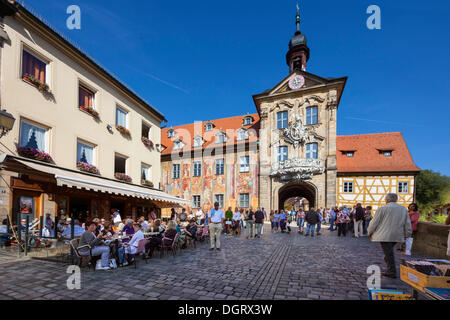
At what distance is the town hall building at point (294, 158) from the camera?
68.6 feet

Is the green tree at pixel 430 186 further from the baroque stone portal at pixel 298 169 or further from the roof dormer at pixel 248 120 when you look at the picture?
the roof dormer at pixel 248 120

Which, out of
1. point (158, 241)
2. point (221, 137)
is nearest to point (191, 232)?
point (158, 241)

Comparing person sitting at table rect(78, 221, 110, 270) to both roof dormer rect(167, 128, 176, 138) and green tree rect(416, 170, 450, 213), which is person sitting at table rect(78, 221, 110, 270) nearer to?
roof dormer rect(167, 128, 176, 138)

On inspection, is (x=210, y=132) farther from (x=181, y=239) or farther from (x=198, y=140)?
(x=181, y=239)

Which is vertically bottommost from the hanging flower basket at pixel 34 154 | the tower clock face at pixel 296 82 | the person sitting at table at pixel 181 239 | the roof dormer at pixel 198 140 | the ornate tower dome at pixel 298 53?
the person sitting at table at pixel 181 239

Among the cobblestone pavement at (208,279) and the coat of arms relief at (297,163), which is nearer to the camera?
the cobblestone pavement at (208,279)

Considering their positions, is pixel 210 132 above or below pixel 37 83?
above

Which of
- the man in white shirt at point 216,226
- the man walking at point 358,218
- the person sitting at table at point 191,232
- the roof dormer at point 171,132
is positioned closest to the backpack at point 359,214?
the man walking at point 358,218

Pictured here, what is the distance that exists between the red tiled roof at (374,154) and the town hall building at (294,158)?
8cm

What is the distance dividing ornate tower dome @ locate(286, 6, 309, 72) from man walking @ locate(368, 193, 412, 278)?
2355 centimetres

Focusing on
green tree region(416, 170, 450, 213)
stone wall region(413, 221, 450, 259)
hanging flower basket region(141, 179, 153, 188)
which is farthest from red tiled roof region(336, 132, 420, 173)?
hanging flower basket region(141, 179, 153, 188)

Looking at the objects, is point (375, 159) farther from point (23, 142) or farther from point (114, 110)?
point (23, 142)

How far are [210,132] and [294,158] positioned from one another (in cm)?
1136

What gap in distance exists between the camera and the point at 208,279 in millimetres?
4703
